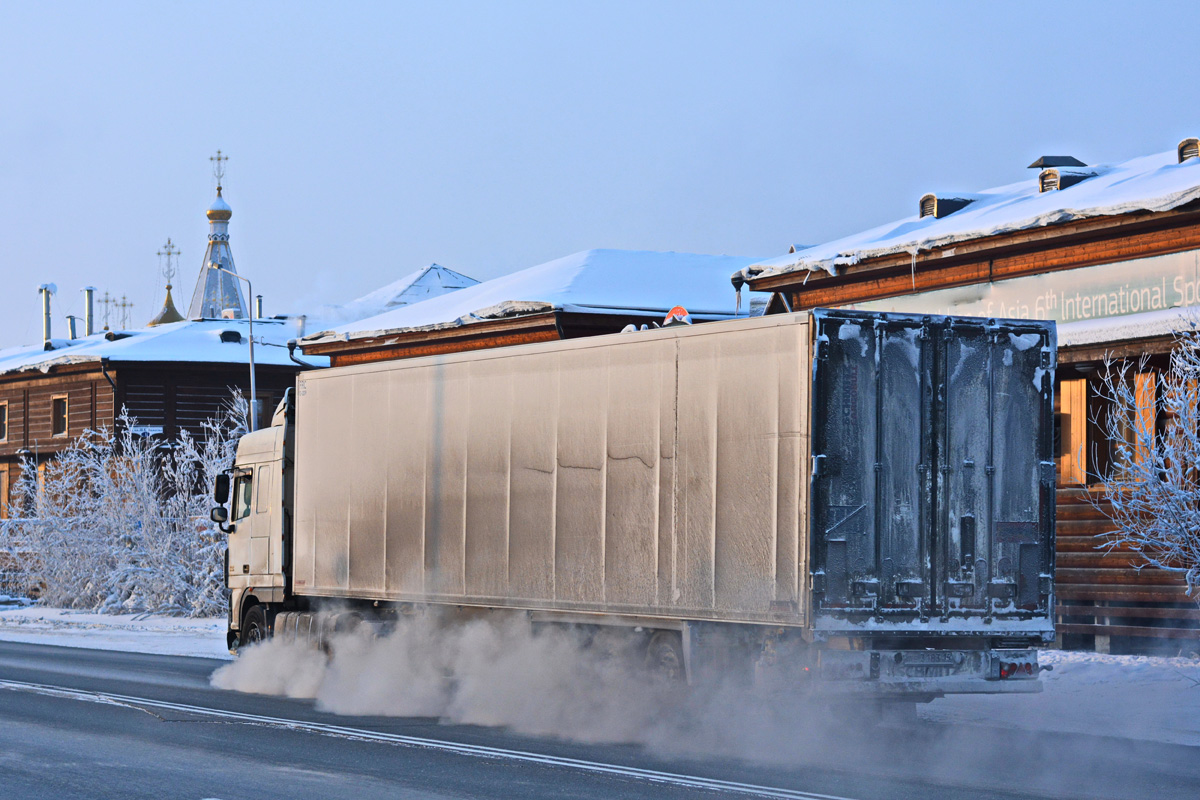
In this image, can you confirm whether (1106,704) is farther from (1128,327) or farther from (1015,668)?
(1128,327)

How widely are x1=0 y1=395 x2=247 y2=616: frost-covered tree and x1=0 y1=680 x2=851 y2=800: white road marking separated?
54.0ft

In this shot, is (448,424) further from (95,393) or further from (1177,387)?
(95,393)

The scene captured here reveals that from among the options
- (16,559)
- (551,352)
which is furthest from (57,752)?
(16,559)

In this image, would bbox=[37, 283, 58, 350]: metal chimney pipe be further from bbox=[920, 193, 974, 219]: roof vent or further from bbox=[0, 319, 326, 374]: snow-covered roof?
bbox=[920, 193, 974, 219]: roof vent

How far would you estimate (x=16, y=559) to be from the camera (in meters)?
40.2

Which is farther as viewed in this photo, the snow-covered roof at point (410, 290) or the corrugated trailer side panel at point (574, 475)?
the snow-covered roof at point (410, 290)

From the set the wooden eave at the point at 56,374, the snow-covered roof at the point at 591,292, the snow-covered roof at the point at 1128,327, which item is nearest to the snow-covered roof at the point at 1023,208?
the snow-covered roof at the point at 1128,327

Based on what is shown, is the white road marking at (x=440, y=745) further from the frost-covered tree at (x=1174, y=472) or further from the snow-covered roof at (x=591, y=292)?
the snow-covered roof at (x=591, y=292)

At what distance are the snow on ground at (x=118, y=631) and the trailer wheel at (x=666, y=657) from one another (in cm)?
1163

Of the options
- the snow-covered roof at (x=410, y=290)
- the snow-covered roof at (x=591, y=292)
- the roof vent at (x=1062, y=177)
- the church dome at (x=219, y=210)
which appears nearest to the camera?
the roof vent at (x=1062, y=177)

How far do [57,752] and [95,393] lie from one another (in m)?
41.3

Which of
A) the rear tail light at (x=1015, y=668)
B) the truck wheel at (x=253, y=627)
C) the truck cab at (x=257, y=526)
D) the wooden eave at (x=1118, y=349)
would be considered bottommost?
the truck wheel at (x=253, y=627)

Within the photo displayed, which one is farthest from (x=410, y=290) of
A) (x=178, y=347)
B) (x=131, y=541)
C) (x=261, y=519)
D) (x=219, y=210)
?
Answer: (x=261, y=519)

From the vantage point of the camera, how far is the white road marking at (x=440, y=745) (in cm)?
950
